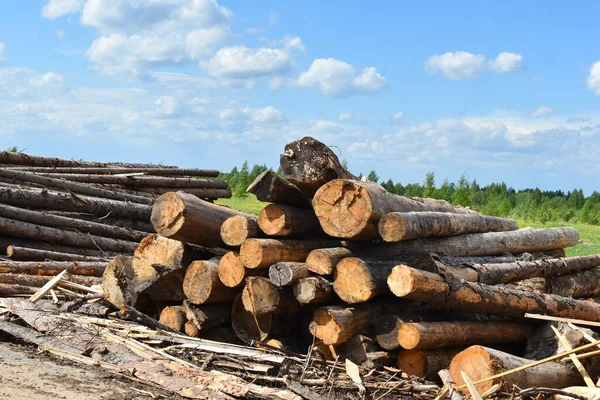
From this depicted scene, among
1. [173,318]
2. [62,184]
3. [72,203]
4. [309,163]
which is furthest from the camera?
[62,184]

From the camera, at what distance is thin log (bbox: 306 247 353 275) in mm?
6891

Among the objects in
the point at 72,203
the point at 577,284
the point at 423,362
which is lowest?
the point at 423,362

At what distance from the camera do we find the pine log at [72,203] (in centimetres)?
1252

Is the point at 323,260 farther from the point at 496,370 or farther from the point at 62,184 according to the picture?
the point at 62,184

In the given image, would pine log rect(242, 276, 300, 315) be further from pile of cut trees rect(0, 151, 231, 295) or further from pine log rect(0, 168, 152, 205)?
pine log rect(0, 168, 152, 205)

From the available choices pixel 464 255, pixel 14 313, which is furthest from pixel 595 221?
pixel 14 313

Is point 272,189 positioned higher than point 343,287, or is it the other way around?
point 272,189

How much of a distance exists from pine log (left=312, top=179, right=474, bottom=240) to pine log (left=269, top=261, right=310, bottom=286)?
1.67ft

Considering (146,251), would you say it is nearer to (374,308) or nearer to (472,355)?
(374,308)

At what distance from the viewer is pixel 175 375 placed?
6.10 meters

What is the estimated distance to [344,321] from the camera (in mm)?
6770

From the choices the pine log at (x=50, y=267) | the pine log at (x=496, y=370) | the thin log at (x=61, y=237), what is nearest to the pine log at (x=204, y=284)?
the pine log at (x=496, y=370)

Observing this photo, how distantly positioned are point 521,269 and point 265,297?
3.41 m

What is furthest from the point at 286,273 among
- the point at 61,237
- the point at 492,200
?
the point at 492,200
